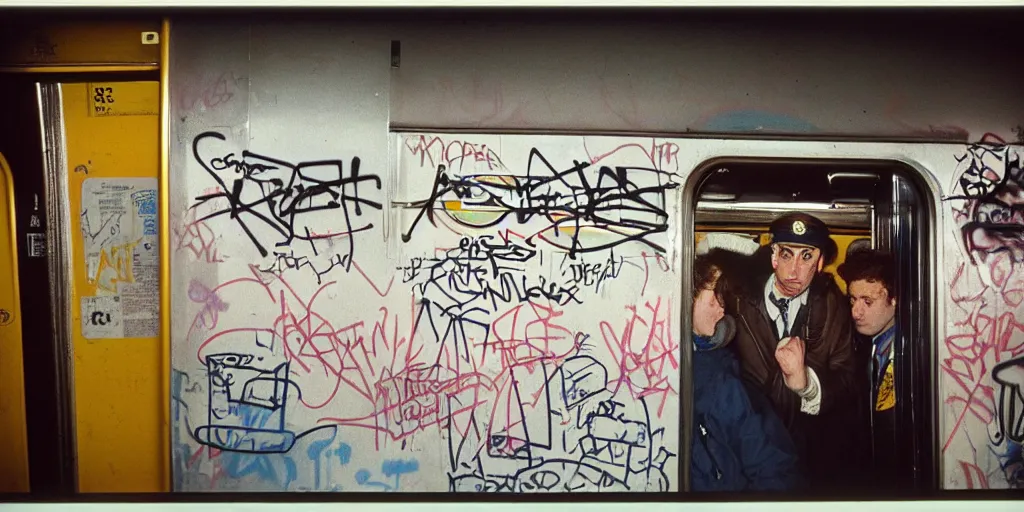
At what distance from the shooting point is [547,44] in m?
3.83

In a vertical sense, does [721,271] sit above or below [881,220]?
below

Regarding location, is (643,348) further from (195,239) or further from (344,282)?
(195,239)

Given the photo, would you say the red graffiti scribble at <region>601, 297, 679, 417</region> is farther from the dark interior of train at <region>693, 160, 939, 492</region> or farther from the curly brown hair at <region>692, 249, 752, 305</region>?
the dark interior of train at <region>693, 160, 939, 492</region>

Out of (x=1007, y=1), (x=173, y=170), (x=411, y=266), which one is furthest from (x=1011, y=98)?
(x=173, y=170)

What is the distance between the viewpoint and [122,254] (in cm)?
384

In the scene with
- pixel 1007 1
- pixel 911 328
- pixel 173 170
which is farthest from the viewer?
pixel 911 328

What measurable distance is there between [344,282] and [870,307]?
105 inches

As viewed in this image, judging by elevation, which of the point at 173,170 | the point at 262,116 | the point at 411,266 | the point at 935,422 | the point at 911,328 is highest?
the point at 262,116

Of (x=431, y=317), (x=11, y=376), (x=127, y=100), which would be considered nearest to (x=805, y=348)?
(x=431, y=317)

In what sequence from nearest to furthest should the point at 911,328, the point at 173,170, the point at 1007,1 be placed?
the point at 1007,1 → the point at 173,170 → the point at 911,328

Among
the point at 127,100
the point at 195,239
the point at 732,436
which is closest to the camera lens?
the point at 195,239

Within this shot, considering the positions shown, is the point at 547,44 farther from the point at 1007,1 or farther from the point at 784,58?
the point at 1007,1

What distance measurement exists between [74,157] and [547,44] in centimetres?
239

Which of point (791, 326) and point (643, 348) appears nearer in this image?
point (643, 348)
